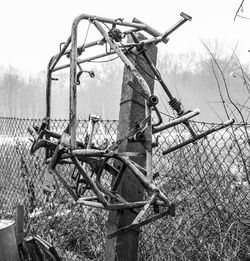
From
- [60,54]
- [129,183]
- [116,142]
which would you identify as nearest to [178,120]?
[116,142]

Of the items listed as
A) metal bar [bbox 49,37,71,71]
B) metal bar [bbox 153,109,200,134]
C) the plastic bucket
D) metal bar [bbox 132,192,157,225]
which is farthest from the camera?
the plastic bucket

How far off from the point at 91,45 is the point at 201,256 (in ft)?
6.11

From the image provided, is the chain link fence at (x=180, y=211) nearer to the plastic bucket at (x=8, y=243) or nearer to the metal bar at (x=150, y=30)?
the plastic bucket at (x=8, y=243)

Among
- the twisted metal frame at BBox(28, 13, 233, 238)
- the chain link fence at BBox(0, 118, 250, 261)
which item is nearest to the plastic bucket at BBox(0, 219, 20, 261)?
the chain link fence at BBox(0, 118, 250, 261)

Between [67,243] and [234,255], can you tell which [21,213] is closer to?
[67,243]

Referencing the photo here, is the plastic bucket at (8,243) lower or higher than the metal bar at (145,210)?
lower

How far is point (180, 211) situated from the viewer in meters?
3.22

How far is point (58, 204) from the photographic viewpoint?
12.8ft

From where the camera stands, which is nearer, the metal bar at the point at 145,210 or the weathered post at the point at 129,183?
the metal bar at the point at 145,210

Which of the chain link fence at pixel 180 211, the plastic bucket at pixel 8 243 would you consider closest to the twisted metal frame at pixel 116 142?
the chain link fence at pixel 180 211

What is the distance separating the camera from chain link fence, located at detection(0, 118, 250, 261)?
9.28ft

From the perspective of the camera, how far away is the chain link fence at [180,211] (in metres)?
2.83

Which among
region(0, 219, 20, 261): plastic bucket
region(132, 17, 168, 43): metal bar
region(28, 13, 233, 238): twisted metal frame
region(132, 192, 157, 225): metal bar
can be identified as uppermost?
region(132, 17, 168, 43): metal bar

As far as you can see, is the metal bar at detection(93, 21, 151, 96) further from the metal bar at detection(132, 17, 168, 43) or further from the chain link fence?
the chain link fence
